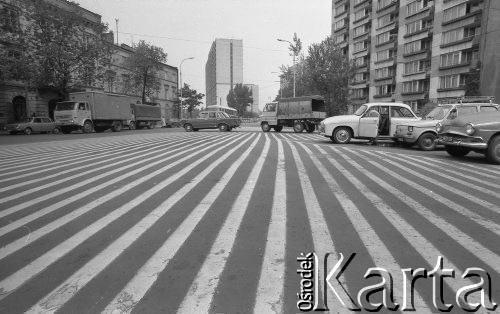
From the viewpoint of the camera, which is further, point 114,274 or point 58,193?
point 58,193

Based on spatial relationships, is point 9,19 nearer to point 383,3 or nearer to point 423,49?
point 423,49

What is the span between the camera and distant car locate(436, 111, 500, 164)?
32.2 feet

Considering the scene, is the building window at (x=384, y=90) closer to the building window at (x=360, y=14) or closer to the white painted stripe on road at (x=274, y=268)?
the building window at (x=360, y=14)

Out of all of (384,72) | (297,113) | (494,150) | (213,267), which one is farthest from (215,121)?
(384,72)

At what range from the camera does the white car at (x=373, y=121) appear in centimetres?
1513

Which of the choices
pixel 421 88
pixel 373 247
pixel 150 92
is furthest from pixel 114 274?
pixel 150 92

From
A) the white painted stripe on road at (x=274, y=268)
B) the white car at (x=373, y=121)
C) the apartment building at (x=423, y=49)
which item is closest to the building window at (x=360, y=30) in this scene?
the apartment building at (x=423, y=49)

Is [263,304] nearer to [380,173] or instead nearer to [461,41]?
[380,173]

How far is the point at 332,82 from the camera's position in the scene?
4300 cm

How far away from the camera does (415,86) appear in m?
43.0

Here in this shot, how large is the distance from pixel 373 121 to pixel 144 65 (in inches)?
1651

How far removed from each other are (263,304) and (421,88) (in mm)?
45467

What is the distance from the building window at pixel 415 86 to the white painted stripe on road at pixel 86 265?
43608mm

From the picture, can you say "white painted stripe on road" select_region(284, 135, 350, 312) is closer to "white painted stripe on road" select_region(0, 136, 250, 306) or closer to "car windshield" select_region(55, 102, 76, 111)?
"white painted stripe on road" select_region(0, 136, 250, 306)
